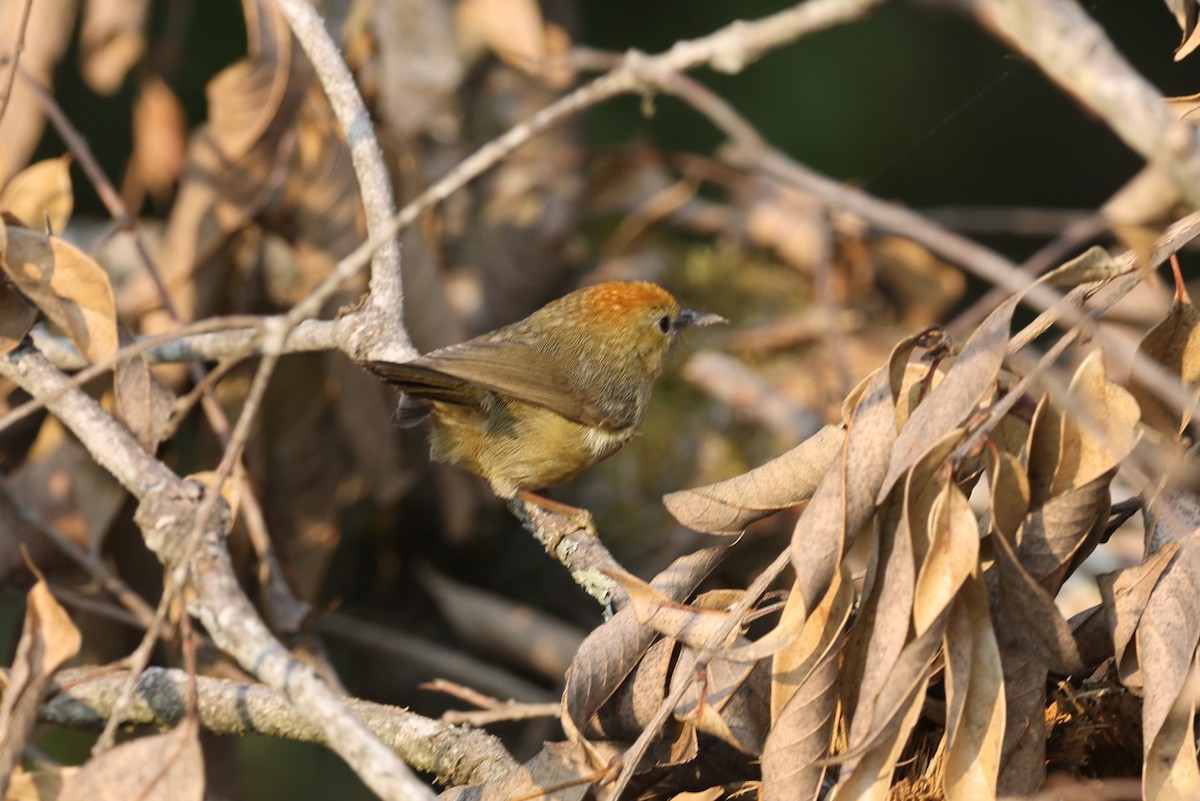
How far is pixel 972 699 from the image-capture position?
1671 millimetres

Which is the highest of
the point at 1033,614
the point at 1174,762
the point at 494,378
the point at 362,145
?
the point at 362,145

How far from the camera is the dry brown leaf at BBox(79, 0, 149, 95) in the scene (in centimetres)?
359

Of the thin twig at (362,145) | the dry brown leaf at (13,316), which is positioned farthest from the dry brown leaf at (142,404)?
the thin twig at (362,145)

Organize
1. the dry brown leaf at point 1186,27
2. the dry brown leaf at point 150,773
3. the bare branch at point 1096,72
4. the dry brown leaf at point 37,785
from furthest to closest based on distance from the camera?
the dry brown leaf at point 1186,27 → the dry brown leaf at point 37,785 → the dry brown leaf at point 150,773 → the bare branch at point 1096,72

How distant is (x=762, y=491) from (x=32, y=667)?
1.17 meters

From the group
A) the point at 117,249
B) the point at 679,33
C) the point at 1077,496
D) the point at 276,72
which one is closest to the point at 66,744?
the point at 117,249

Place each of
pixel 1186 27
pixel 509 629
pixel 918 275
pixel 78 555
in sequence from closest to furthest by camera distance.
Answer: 1. pixel 1186 27
2. pixel 78 555
3. pixel 509 629
4. pixel 918 275

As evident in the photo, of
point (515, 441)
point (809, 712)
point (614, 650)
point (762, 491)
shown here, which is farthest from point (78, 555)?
point (809, 712)

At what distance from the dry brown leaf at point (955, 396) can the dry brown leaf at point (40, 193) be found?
214cm

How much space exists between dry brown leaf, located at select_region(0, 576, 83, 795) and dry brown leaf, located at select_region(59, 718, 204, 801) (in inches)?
5.5

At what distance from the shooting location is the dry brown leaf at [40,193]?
2883 mm

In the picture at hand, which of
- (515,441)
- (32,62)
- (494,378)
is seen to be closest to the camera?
(494,378)

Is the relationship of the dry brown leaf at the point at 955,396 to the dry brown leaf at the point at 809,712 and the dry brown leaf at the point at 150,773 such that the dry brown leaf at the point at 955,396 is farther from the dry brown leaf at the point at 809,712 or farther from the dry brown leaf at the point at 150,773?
the dry brown leaf at the point at 150,773

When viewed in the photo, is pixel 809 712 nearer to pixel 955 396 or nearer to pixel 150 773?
pixel 955 396
